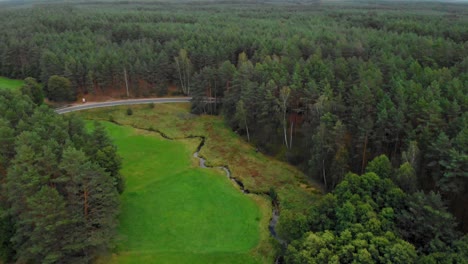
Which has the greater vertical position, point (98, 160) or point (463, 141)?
point (463, 141)

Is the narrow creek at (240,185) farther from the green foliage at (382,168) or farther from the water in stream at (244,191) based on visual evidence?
the green foliage at (382,168)

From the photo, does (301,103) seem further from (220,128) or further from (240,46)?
(240,46)

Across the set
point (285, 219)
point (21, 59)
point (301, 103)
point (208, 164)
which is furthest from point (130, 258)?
point (21, 59)

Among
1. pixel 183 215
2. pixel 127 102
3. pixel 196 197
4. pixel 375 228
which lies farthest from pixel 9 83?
pixel 375 228

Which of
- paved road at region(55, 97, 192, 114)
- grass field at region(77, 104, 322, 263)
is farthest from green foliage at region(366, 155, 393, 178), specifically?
paved road at region(55, 97, 192, 114)

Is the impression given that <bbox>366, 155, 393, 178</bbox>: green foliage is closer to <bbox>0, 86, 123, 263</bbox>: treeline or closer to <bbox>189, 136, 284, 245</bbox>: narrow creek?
<bbox>189, 136, 284, 245</bbox>: narrow creek
